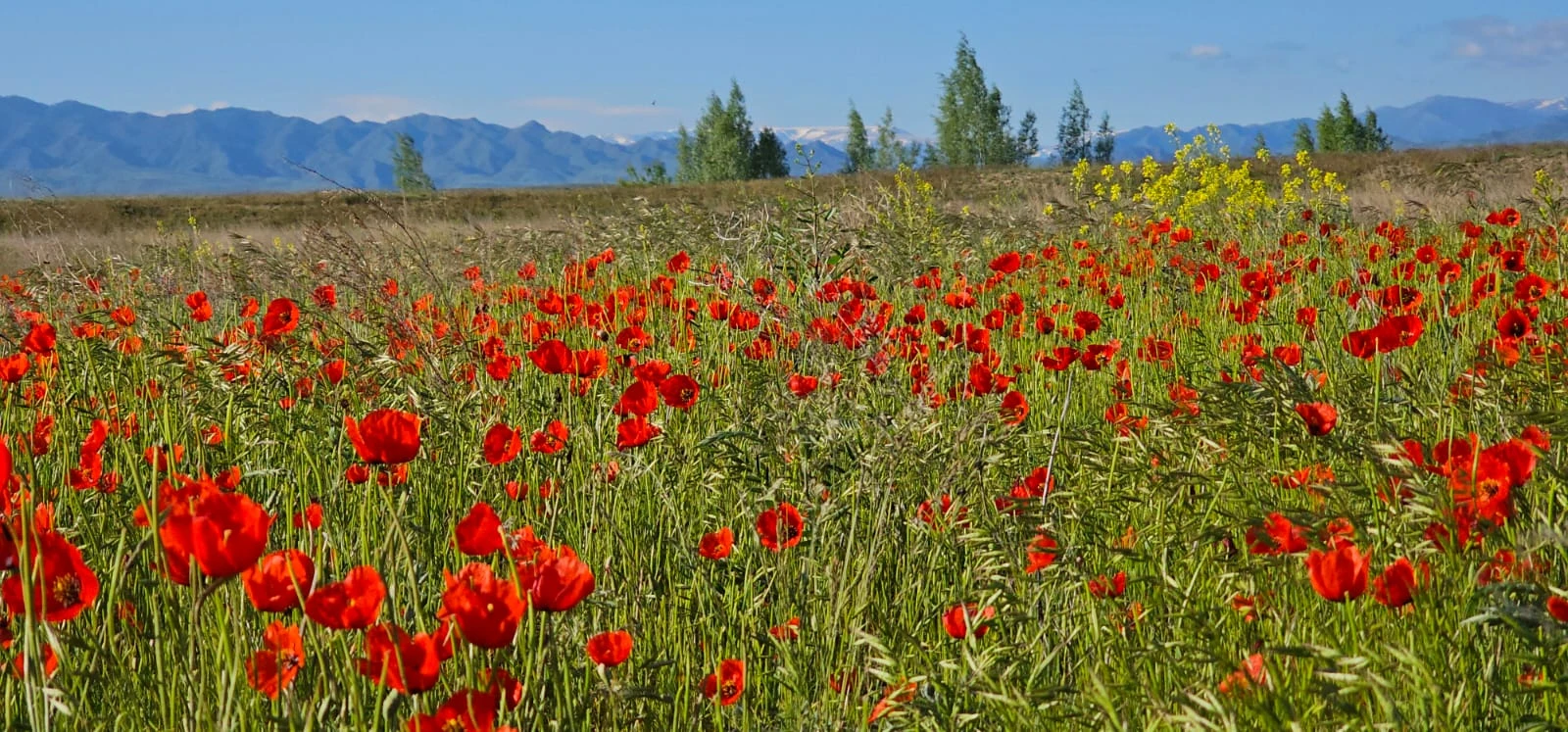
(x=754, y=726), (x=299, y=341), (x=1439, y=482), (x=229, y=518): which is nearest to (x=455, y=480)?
(x=299, y=341)

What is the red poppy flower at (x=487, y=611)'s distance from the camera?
106 cm

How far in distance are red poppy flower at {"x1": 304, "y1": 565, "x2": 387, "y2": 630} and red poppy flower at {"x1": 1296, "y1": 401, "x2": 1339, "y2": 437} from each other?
4.74ft

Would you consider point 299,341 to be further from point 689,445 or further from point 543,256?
point 543,256

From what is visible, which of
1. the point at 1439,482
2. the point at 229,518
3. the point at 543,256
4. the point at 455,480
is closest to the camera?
the point at 229,518

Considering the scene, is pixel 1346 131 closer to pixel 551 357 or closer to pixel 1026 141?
pixel 1026 141

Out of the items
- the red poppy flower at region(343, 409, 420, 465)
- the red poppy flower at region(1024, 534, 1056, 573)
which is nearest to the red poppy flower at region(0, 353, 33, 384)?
the red poppy flower at region(343, 409, 420, 465)

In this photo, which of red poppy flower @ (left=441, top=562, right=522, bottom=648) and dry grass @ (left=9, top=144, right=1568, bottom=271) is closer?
red poppy flower @ (left=441, top=562, right=522, bottom=648)

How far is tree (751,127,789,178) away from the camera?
75.5 m

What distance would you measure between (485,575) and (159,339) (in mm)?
2739

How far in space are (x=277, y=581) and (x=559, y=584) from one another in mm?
294

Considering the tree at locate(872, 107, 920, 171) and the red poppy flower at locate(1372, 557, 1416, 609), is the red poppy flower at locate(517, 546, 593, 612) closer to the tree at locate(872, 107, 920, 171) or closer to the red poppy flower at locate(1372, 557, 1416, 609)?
the red poppy flower at locate(1372, 557, 1416, 609)

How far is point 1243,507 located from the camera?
2305 millimetres

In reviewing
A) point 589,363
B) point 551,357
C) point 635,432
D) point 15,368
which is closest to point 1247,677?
point 635,432

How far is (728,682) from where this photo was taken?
169 cm
